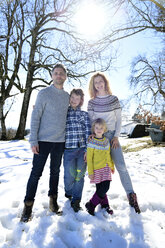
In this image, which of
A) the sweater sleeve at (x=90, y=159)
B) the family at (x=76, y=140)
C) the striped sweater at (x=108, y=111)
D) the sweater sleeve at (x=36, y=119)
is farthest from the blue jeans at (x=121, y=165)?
the sweater sleeve at (x=36, y=119)

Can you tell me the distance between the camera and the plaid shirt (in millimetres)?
2113

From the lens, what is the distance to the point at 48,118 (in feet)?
6.68

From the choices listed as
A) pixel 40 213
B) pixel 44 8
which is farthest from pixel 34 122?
pixel 44 8

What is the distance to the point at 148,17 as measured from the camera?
187 inches

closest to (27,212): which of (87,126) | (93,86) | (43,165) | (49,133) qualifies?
(43,165)

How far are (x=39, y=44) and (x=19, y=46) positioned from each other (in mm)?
1206

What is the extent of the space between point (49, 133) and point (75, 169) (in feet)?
2.06

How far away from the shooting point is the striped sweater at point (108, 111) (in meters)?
2.20

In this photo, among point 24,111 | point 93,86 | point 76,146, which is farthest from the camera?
point 24,111

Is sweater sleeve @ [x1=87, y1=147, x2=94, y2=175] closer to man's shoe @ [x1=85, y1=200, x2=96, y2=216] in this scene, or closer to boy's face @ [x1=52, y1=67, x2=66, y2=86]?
man's shoe @ [x1=85, y1=200, x2=96, y2=216]

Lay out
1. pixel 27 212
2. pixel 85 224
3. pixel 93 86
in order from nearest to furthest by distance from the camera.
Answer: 1. pixel 85 224
2. pixel 27 212
3. pixel 93 86

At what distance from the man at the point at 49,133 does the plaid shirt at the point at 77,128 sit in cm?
7

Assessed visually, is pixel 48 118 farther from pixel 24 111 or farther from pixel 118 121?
pixel 24 111

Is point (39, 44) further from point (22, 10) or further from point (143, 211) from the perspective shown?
point (143, 211)
